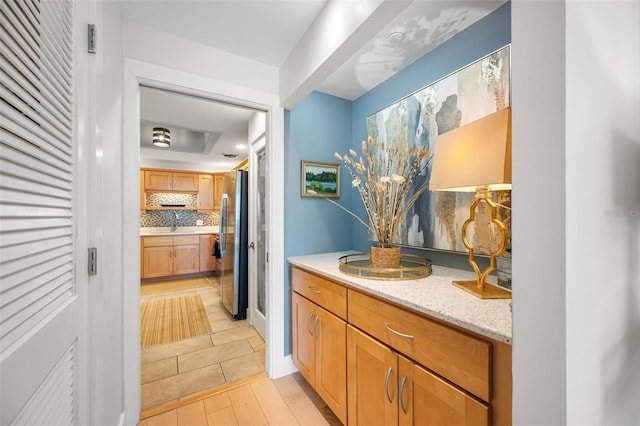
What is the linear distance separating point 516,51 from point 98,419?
1.82 m

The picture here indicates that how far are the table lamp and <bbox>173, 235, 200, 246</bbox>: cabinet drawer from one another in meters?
4.90

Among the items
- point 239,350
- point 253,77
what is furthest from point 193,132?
point 239,350

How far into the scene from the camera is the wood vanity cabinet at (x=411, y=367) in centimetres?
77

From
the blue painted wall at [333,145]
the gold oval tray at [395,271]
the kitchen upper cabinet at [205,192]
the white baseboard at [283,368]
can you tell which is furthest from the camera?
the kitchen upper cabinet at [205,192]

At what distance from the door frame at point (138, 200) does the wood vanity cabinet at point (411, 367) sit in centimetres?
48

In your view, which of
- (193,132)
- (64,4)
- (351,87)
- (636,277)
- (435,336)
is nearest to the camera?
(636,277)

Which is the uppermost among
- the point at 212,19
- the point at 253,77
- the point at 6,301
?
the point at 212,19

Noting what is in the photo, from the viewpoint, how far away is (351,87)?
215cm

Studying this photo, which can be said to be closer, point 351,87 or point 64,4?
point 64,4

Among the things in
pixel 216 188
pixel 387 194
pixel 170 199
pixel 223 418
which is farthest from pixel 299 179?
pixel 170 199

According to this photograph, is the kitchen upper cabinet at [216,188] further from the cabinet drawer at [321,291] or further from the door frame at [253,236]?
the cabinet drawer at [321,291]

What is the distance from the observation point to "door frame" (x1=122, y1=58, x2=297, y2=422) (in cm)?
149

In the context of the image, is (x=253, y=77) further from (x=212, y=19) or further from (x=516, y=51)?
(x=516, y=51)

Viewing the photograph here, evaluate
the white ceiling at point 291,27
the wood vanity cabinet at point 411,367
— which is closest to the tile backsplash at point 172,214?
the white ceiling at point 291,27
